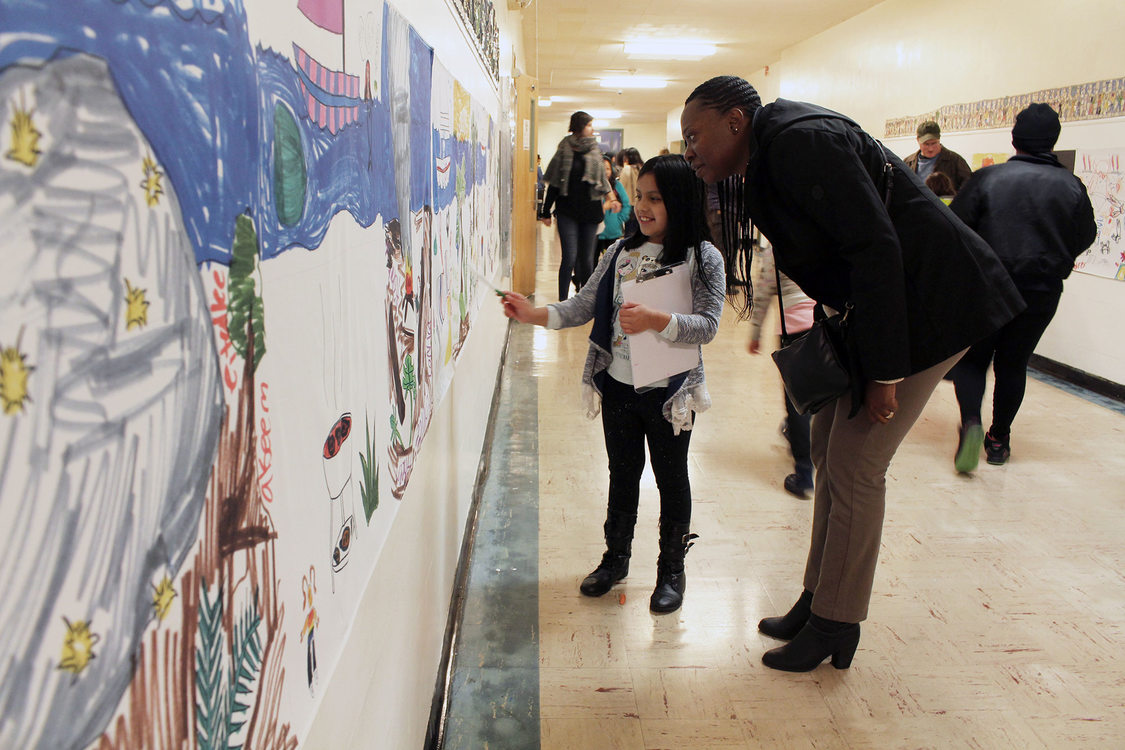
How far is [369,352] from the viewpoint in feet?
3.84

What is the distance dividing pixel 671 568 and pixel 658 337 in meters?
0.83

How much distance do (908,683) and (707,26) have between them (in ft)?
30.9

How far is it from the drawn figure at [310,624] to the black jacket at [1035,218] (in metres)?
3.77

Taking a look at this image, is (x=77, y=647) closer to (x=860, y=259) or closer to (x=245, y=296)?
(x=245, y=296)

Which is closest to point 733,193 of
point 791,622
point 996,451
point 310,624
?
point 791,622

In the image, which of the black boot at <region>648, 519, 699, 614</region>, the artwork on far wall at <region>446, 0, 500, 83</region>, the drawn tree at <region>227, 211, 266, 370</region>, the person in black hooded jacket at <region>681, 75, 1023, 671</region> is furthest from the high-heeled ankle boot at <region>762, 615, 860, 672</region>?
the artwork on far wall at <region>446, 0, 500, 83</region>

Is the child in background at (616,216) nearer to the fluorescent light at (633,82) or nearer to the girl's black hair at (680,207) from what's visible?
the girl's black hair at (680,207)

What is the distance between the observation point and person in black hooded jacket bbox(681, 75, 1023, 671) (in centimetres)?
172

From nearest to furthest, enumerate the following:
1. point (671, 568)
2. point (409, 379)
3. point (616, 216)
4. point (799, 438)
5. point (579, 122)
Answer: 1. point (409, 379)
2. point (671, 568)
3. point (799, 438)
4. point (579, 122)
5. point (616, 216)

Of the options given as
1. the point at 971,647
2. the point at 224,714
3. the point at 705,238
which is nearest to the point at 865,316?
the point at 705,238

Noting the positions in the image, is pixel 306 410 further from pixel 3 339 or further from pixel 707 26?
pixel 707 26

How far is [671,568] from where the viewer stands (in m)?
2.54

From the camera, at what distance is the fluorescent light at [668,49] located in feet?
36.8

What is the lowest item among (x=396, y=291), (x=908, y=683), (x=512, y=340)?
(x=908, y=683)
